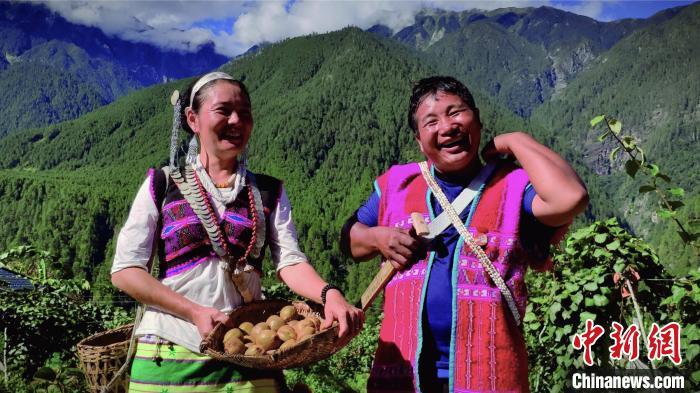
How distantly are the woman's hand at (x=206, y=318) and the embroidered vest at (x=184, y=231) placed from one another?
0.18m

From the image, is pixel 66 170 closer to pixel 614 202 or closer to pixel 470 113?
pixel 614 202

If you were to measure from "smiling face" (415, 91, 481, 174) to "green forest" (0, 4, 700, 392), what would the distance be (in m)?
0.33

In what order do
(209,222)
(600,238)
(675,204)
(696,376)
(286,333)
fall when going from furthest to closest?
(600,238), (675,204), (696,376), (209,222), (286,333)

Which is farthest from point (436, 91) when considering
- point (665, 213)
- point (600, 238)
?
point (600, 238)

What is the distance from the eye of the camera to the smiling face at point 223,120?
222 cm

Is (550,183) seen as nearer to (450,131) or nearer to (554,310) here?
(450,131)

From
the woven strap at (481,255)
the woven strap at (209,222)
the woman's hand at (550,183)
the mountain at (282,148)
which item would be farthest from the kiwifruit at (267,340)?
the mountain at (282,148)

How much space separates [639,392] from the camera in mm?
3195

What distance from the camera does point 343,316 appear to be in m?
2.03

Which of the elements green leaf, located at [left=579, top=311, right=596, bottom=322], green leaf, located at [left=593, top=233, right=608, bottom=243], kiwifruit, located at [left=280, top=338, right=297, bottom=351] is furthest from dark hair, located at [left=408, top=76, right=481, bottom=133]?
green leaf, located at [left=593, top=233, right=608, bottom=243]

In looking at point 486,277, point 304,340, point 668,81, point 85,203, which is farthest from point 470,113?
point 668,81

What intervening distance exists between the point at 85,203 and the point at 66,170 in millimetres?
45529

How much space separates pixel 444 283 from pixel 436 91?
72 centimetres

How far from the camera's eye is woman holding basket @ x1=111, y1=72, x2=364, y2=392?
205cm
